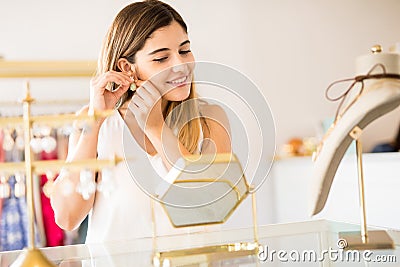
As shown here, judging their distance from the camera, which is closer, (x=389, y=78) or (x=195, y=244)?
(x=389, y=78)

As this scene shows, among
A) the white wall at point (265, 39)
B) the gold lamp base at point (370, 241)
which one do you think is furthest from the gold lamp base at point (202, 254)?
the white wall at point (265, 39)

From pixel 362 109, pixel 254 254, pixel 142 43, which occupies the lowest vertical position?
pixel 254 254

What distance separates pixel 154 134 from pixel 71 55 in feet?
5.76

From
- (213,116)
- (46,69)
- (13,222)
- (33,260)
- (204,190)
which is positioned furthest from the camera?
(46,69)

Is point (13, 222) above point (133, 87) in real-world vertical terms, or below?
below

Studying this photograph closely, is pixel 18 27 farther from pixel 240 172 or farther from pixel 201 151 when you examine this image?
pixel 240 172

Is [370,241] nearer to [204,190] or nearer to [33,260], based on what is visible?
[204,190]

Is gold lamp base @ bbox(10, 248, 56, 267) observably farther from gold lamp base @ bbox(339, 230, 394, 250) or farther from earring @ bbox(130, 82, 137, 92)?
earring @ bbox(130, 82, 137, 92)

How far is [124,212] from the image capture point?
4.42 feet

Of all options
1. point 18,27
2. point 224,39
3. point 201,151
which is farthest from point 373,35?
point 201,151

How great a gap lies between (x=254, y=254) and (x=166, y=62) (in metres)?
0.55

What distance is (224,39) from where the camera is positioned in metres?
3.13

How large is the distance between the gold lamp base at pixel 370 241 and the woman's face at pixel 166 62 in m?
0.52

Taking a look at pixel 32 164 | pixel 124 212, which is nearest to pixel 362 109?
pixel 32 164
